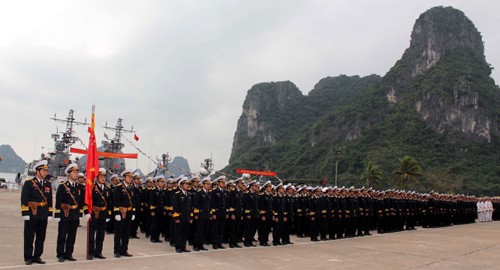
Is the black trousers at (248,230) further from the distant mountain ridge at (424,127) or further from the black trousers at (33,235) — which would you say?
the distant mountain ridge at (424,127)

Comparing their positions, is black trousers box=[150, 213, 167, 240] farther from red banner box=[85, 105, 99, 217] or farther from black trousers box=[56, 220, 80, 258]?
black trousers box=[56, 220, 80, 258]

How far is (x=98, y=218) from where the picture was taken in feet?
33.3

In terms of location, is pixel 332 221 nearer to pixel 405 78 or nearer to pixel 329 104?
pixel 405 78

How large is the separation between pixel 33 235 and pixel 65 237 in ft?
2.30

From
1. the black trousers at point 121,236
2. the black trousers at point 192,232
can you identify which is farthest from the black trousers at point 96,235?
the black trousers at point 192,232

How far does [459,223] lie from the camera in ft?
95.0

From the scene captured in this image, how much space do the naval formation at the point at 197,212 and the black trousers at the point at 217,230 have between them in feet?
0.09

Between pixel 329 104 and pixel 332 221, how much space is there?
155 meters

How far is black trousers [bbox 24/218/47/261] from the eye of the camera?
8617 millimetres

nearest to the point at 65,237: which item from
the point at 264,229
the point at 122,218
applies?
the point at 122,218

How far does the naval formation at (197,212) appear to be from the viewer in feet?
30.5

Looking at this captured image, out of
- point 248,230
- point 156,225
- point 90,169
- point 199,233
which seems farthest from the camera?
point 156,225

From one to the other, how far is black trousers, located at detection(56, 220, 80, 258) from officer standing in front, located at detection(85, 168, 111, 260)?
43 cm

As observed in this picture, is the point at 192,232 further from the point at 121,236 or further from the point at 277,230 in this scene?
the point at 121,236
